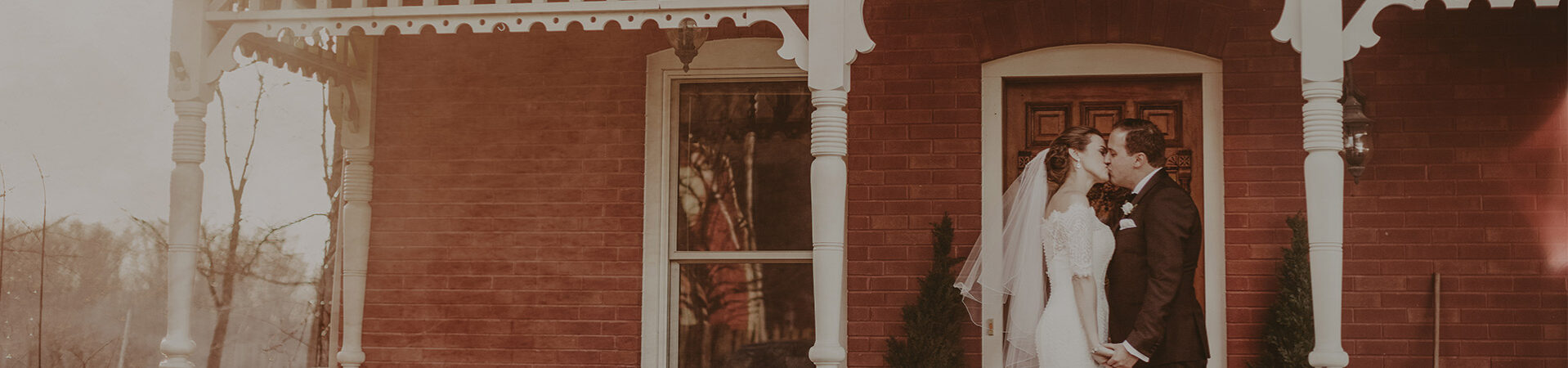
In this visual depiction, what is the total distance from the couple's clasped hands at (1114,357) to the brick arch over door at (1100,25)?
86.5 inches

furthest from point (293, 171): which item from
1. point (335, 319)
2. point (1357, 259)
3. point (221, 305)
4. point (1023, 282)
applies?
point (1357, 259)

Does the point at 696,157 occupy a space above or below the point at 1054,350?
above

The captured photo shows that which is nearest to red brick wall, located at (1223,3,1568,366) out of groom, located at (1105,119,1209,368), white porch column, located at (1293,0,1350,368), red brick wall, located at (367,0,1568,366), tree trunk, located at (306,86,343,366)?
red brick wall, located at (367,0,1568,366)

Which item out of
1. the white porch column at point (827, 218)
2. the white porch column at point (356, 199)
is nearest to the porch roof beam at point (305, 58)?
the white porch column at point (356, 199)

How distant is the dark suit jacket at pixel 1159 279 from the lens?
182 inches

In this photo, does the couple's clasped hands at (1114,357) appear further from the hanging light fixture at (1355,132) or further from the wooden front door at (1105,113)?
the hanging light fixture at (1355,132)

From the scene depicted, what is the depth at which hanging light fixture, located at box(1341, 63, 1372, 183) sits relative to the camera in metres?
6.07

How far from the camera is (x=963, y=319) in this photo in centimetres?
658

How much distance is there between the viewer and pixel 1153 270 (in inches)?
184

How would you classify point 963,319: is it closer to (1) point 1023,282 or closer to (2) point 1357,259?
(1) point 1023,282

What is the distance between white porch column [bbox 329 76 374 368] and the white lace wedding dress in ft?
13.0

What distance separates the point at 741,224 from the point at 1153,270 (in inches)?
112

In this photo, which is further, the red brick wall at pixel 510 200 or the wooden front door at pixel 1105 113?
the red brick wall at pixel 510 200

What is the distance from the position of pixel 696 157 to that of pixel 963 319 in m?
1.72
